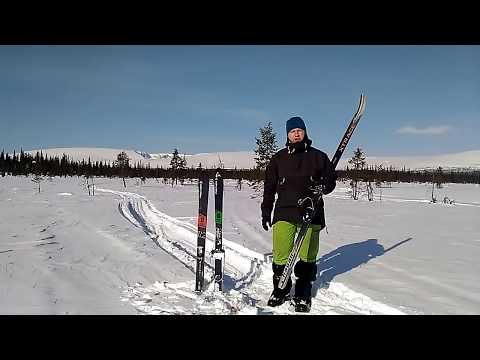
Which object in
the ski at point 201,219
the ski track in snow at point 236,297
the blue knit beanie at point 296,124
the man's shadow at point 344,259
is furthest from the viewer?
the man's shadow at point 344,259

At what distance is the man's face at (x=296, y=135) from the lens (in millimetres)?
3963

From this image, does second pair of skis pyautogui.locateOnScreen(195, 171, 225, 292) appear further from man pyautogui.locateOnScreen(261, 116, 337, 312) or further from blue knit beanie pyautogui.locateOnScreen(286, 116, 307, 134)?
blue knit beanie pyautogui.locateOnScreen(286, 116, 307, 134)

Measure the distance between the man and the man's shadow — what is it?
22.2 inches

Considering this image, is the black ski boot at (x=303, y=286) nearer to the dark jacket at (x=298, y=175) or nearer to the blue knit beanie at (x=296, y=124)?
the dark jacket at (x=298, y=175)

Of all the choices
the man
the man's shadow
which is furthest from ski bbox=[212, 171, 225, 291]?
the man's shadow

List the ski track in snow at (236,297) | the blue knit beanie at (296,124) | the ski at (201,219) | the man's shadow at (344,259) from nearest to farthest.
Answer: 1. the ski track in snow at (236,297)
2. the blue knit beanie at (296,124)
3. the ski at (201,219)
4. the man's shadow at (344,259)

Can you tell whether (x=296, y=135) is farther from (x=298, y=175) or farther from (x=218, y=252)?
(x=218, y=252)

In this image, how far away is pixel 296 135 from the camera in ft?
13.0

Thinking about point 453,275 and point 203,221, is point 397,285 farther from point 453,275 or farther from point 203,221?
point 203,221

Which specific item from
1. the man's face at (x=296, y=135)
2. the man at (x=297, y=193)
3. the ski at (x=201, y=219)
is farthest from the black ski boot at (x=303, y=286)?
the man's face at (x=296, y=135)

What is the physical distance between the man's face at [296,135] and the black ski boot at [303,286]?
1361mm

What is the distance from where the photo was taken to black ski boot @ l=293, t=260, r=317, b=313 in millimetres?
3777

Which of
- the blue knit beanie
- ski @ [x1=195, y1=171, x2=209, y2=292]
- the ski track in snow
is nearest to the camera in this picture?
the ski track in snow
